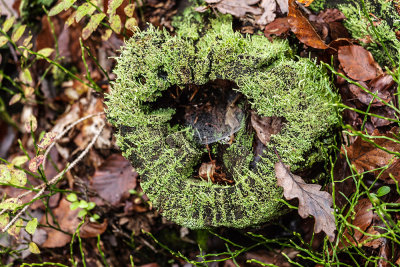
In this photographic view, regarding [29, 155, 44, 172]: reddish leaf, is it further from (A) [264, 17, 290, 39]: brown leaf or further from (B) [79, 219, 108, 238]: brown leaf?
(A) [264, 17, 290, 39]: brown leaf

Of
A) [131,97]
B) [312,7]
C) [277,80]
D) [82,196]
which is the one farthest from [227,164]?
[82,196]

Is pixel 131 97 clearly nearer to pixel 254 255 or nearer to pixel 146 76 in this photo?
pixel 146 76

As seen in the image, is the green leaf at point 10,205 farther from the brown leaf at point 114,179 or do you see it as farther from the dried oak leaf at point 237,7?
the dried oak leaf at point 237,7

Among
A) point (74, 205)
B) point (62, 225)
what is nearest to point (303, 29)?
point (74, 205)

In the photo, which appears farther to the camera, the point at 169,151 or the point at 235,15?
the point at 235,15

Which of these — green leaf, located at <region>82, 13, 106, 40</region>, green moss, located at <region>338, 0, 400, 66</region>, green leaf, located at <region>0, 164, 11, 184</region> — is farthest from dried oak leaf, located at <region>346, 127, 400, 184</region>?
green leaf, located at <region>0, 164, 11, 184</region>

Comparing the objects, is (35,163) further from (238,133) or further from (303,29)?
(303,29)
